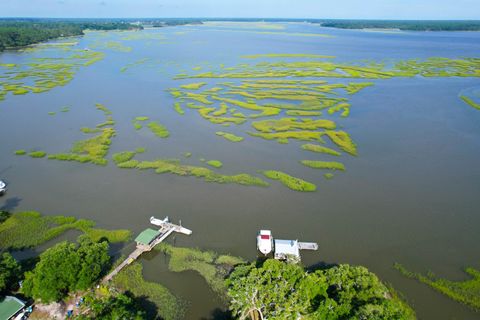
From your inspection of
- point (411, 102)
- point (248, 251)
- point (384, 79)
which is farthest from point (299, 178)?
point (384, 79)

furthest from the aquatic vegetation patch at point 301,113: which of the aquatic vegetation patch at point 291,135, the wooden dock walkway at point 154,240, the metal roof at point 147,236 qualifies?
the metal roof at point 147,236

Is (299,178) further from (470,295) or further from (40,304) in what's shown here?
(40,304)

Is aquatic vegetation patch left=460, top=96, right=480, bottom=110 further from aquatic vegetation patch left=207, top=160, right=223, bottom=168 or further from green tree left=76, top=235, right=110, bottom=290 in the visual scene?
green tree left=76, top=235, right=110, bottom=290

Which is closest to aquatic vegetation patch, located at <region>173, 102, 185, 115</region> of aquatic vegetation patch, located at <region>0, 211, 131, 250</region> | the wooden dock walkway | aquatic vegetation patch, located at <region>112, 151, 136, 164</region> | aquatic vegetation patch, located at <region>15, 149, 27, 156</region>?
aquatic vegetation patch, located at <region>112, 151, 136, 164</region>

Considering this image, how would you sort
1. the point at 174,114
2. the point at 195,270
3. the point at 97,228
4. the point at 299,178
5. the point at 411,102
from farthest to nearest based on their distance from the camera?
the point at 411,102 → the point at 174,114 → the point at 299,178 → the point at 97,228 → the point at 195,270

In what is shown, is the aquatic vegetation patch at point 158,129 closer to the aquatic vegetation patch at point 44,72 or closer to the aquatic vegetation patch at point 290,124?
the aquatic vegetation patch at point 290,124

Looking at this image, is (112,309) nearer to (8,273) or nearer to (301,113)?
(8,273)

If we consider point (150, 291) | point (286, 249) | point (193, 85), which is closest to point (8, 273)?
point (150, 291)
